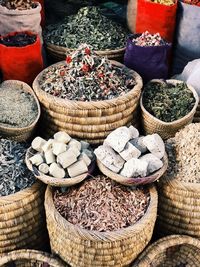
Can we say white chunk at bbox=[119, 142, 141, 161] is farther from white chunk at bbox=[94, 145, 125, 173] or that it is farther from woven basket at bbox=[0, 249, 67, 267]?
woven basket at bbox=[0, 249, 67, 267]

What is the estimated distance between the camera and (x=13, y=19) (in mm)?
3211

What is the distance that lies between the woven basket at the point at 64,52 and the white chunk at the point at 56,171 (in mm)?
1165

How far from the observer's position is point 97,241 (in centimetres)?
221

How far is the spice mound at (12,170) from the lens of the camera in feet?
8.05

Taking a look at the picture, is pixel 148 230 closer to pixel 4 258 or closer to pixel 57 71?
pixel 4 258

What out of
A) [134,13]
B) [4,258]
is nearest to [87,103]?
[4,258]

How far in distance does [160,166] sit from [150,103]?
2.11 feet

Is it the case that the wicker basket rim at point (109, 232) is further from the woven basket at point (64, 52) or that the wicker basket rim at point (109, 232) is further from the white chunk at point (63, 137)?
the woven basket at point (64, 52)

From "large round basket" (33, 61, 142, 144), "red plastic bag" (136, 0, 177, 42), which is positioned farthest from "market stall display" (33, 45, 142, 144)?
"red plastic bag" (136, 0, 177, 42)

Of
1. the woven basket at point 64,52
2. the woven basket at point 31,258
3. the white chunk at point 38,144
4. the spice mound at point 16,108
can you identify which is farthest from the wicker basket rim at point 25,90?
the woven basket at point 31,258

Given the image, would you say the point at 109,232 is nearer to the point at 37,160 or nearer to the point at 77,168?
the point at 77,168

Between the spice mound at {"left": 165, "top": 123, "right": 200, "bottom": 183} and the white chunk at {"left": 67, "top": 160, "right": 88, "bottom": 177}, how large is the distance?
0.51 meters

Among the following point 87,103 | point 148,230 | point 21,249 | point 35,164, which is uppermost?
point 87,103

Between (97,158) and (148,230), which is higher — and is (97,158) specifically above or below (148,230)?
above
